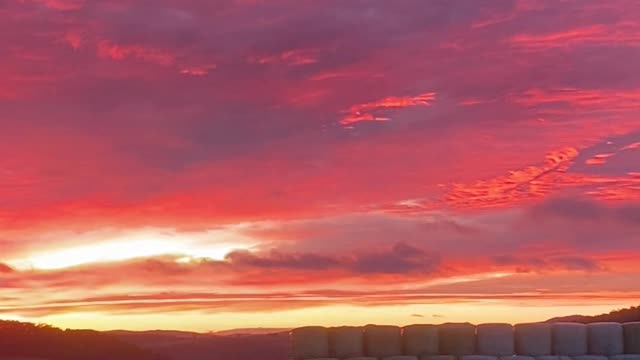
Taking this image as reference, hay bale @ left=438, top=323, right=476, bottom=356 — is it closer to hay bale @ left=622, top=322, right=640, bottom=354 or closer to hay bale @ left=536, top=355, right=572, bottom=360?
hay bale @ left=536, top=355, right=572, bottom=360

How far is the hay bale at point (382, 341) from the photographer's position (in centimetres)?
2673

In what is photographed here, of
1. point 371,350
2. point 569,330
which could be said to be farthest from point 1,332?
point 569,330

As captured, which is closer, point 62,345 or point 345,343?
point 345,343

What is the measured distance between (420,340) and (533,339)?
2.65 meters

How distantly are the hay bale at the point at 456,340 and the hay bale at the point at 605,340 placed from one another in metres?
2.83

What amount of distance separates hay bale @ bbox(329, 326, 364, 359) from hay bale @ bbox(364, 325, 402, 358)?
180 mm

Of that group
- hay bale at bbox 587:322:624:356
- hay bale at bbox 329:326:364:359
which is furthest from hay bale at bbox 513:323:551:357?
hay bale at bbox 329:326:364:359

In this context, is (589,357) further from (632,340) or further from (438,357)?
(438,357)

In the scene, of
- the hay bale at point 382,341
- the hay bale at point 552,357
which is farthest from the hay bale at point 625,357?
the hay bale at point 382,341

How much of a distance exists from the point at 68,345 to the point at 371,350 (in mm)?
17806

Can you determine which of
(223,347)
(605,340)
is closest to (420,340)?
(605,340)

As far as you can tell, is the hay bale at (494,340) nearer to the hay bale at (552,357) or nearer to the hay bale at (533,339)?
the hay bale at (533,339)

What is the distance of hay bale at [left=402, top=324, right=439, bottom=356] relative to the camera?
26734 mm

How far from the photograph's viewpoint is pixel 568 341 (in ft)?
89.7
